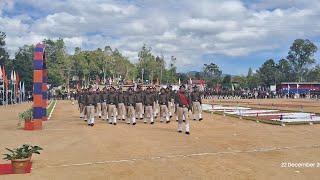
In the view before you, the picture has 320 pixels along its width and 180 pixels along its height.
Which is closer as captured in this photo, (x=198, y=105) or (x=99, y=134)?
(x=99, y=134)

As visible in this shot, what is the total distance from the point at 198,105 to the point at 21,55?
68994mm

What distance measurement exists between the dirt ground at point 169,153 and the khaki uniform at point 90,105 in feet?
10.1

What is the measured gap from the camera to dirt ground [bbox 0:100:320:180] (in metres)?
9.10

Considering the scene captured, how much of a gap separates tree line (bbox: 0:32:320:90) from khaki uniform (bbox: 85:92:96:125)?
188 ft

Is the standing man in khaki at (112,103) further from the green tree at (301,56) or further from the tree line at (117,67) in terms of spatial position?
the green tree at (301,56)


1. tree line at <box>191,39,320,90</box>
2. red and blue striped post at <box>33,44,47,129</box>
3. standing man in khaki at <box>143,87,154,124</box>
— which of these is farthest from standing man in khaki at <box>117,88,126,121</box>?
tree line at <box>191,39,320,90</box>

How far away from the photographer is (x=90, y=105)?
2109 centimetres

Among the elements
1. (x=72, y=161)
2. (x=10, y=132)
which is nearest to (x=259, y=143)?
(x=72, y=161)

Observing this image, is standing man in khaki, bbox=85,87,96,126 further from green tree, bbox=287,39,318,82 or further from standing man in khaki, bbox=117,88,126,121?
green tree, bbox=287,39,318,82

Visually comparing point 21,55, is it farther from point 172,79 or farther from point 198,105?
point 198,105

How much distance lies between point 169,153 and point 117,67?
9001cm

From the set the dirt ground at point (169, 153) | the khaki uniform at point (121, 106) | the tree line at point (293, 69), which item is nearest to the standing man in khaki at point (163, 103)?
the khaki uniform at point (121, 106)

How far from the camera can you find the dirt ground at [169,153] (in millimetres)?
9102

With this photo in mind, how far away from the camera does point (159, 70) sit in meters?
109
